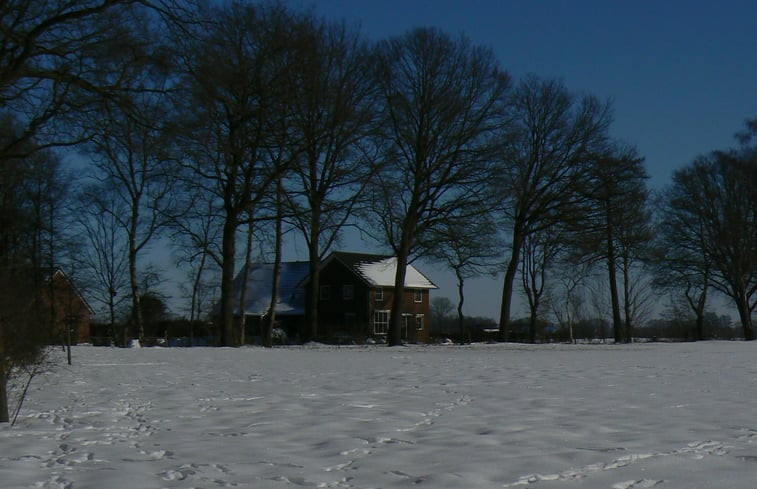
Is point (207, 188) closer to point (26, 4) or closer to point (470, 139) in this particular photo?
point (470, 139)

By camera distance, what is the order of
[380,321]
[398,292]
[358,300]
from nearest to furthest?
[398,292] < [358,300] < [380,321]

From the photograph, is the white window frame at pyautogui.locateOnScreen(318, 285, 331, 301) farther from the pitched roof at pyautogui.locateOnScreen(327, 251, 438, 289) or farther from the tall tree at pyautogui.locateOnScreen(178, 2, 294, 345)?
the tall tree at pyautogui.locateOnScreen(178, 2, 294, 345)

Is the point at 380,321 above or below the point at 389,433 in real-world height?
above

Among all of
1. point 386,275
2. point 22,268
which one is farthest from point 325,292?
point 22,268

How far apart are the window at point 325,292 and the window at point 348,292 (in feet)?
4.61

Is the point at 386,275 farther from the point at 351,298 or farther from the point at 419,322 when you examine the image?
the point at 419,322

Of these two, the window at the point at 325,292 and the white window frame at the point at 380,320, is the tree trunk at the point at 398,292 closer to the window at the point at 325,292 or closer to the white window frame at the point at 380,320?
the white window frame at the point at 380,320

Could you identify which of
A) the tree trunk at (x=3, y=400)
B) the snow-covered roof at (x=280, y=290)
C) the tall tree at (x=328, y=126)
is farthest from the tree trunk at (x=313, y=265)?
the snow-covered roof at (x=280, y=290)

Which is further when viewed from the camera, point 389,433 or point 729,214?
point 729,214

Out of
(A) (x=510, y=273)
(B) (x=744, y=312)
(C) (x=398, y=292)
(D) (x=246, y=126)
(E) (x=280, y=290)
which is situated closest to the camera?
(D) (x=246, y=126)

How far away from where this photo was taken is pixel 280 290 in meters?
72.4

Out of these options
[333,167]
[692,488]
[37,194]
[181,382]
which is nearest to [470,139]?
[333,167]

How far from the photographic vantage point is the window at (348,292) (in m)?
69.9

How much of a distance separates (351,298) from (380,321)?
289cm
